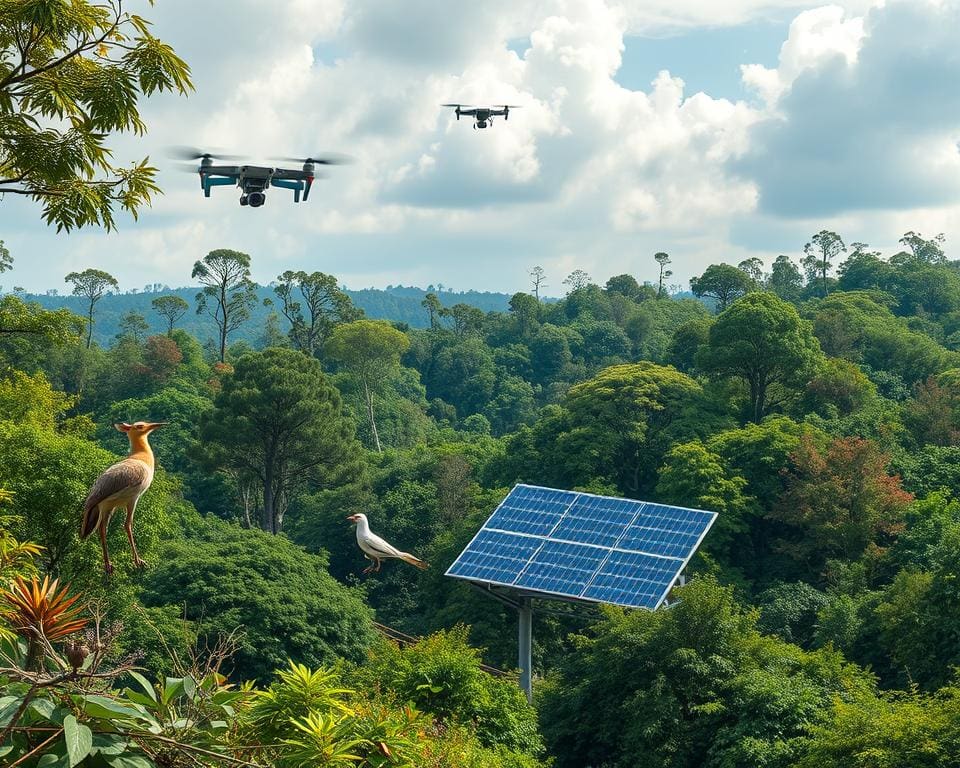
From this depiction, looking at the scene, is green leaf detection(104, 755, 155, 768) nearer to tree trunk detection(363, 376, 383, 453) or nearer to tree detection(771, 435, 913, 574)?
tree detection(771, 435, 913, 574)

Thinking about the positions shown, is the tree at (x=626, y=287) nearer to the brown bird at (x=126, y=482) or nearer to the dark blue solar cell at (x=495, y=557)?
the dark blue solar cell at (x=495, y=557)

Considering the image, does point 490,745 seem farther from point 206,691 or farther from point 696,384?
point 696,384

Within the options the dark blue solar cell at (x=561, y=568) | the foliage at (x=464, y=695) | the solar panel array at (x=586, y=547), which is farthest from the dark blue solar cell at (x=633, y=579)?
the foliage at (x=464, y=695)

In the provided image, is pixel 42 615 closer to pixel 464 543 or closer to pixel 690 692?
pixel 690 692

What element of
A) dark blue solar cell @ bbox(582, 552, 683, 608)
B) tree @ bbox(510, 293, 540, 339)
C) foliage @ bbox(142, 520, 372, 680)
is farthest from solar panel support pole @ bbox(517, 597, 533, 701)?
tree @ bbox(510, 293, 540, 339)

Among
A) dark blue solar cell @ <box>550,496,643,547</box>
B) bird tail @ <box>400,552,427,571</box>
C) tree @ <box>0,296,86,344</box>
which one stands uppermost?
tree @ <box>0,296,86,344</box>

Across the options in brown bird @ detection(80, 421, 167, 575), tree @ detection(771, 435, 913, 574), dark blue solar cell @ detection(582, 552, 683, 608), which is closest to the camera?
brown bird @ detection(80, 421, 167, 575)

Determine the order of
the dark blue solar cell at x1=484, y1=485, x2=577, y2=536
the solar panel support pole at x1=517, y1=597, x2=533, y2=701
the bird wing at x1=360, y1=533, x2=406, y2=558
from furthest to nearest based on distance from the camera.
A: the dark blue solar cell at x1=484, y1=485, x2=577, y2=536, the solar panel support pole at x1=517, y1=597, x2=533, y2=701, the bird wing at x1=360, y1=533, x2=406, y2=558

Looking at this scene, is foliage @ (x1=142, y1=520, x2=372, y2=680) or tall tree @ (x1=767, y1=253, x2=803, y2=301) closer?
foliage @ (x1=142, y1=520, x2=372, y2=680)
